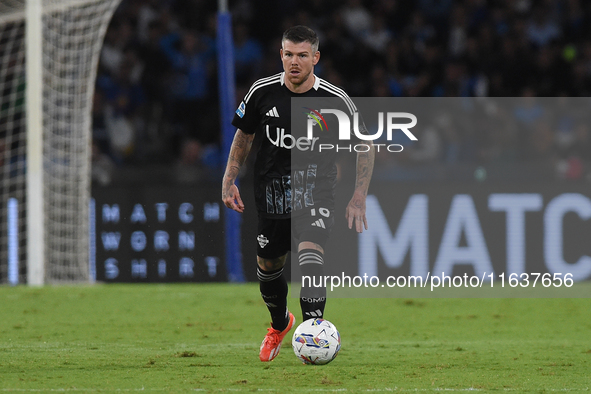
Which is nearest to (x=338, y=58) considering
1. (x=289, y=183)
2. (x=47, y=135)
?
(x=47, y=135)

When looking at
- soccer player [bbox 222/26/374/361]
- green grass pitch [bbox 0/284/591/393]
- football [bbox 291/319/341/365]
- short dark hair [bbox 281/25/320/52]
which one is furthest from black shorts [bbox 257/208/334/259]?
short dark hair [bbox 281/25/320/52]

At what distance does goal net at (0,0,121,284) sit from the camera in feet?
31.9

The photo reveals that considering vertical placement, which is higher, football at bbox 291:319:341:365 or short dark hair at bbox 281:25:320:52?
short dark hair at bbox 281:25:320:52

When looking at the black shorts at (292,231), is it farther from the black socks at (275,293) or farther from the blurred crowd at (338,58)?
the blurred crowd at (338,58)

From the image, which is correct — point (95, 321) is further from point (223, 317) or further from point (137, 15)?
point (137, 15)

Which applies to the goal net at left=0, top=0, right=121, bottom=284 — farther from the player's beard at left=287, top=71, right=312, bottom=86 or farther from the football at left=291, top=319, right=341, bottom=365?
the football at left=291, top=319, right=341, bottom=365

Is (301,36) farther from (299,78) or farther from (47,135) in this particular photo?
(47,135)

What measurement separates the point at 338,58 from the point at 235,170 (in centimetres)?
799

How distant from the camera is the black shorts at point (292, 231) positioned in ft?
16.8

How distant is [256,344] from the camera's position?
237 inches

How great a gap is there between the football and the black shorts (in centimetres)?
48

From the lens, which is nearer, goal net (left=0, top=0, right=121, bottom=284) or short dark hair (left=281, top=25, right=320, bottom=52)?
short dark hair (left=281, top=25, right=320, bottom=52)

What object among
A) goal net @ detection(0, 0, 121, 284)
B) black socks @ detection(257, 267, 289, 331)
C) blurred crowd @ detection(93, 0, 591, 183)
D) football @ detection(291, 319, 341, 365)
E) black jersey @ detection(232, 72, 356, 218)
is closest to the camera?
football @ detection(291, 319, 341, 365)

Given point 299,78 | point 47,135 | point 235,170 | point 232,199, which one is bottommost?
point 232,199
